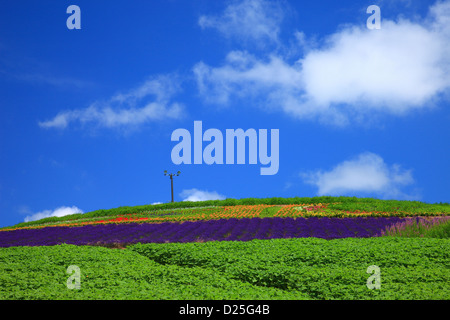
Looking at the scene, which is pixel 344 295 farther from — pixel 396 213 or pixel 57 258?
pixel 396 213

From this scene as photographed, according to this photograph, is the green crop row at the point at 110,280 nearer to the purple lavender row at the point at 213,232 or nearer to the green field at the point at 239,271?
the green field at the point at 239,271

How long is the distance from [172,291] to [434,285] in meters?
5.70

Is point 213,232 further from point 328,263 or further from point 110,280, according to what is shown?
point 110,280

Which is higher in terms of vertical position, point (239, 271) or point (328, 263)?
point (328, 263)

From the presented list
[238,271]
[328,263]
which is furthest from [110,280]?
[328,263]

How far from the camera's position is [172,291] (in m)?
8.07

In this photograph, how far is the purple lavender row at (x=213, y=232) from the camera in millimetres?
16297

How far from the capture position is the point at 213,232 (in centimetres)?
1806

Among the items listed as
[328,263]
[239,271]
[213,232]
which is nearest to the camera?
[239,271]

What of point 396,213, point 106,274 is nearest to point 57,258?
point 106,274

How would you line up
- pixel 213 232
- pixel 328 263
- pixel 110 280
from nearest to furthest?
pixel 110 280
pixel 328 263
pixel 213 232

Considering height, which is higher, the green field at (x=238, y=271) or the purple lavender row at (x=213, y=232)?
the purple lavender row at (x=213, y=232)

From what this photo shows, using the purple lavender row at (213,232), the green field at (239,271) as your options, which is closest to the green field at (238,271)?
the green field at (239,271)
